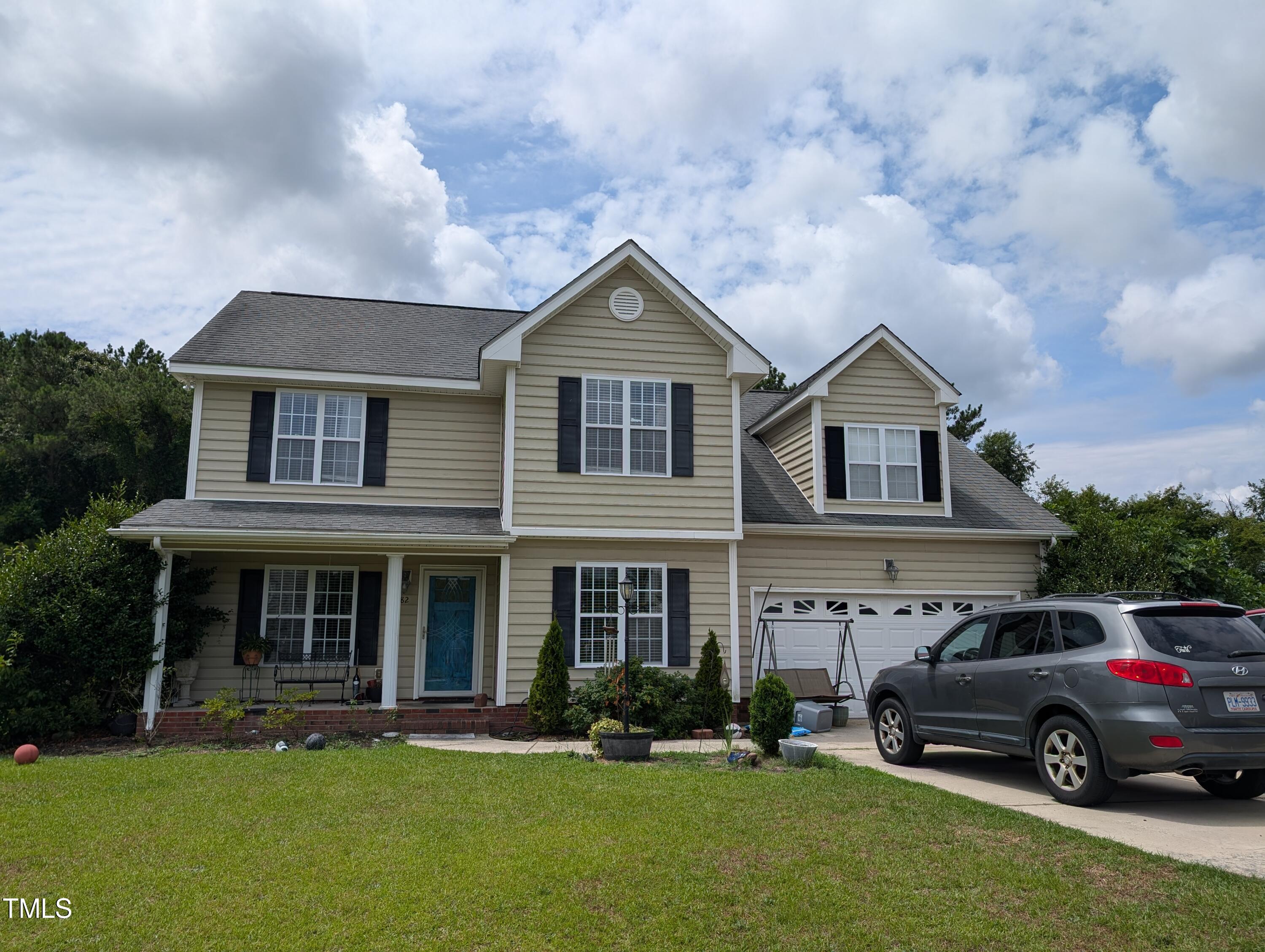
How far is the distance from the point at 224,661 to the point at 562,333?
24.2ft

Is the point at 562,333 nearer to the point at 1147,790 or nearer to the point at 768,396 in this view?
the point at 768,396

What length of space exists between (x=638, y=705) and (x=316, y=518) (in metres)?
5.59

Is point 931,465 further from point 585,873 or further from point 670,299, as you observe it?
point 585,873

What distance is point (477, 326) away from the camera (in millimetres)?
16969

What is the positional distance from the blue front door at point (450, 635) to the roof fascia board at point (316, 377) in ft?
10.5

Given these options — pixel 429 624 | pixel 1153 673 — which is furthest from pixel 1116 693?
pixel 429 624

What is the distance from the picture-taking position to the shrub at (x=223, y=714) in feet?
37.1

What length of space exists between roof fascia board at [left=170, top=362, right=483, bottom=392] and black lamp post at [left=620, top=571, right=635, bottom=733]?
4.45m

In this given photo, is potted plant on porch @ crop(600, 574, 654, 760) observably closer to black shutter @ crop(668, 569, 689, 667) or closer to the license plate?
black shutter @ crop(668, 569, 689, 667)

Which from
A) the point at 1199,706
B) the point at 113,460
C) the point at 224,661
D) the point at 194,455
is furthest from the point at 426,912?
the point at 113,460

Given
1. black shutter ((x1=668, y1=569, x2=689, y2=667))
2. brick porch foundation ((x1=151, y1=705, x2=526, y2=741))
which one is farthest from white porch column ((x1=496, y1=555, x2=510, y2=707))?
black shutter ((x1=668, y1=569, x2=689, y2=667))

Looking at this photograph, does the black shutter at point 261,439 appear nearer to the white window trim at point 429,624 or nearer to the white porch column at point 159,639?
the white porch column at point 159,639

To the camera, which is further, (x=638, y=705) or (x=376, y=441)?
(x=376, y=441)

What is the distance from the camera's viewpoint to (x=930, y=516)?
15.0m
